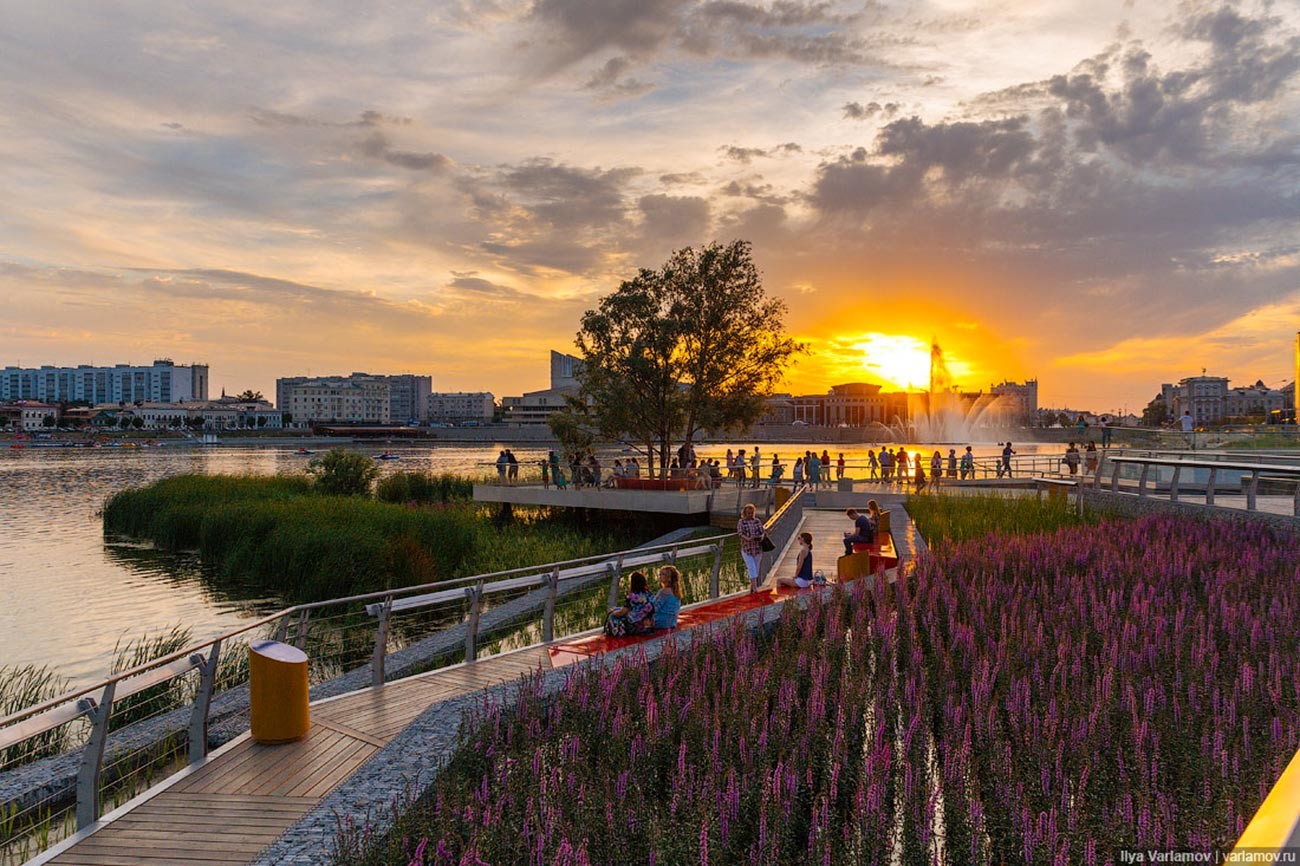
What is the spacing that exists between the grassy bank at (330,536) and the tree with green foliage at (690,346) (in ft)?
24.5

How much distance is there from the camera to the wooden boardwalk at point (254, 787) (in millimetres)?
5945

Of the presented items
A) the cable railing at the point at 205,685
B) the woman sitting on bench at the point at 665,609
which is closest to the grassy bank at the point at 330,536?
the cable railing at the point at 205,685

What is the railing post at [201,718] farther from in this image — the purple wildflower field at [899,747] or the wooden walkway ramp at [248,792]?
the purple wildflower field at [899,747]

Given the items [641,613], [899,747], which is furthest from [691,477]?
[899,747]

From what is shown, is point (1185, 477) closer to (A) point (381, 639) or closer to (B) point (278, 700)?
(A) point (381, 639)

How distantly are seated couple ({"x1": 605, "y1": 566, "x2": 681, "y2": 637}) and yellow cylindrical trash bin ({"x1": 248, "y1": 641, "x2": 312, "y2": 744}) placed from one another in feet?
14.1

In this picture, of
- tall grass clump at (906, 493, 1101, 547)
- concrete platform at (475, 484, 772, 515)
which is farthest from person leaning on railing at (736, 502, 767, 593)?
concrete platform at (475, 484, 772, 515)

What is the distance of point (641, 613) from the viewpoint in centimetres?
1141

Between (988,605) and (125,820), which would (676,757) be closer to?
(125,820)

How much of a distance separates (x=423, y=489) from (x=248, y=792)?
119ft

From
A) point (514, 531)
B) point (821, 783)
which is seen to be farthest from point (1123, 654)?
point (514, 531)

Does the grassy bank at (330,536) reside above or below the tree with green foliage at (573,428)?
below

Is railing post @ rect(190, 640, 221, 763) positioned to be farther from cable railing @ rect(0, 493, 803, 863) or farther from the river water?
the river water

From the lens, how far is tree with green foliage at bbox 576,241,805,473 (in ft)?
133
